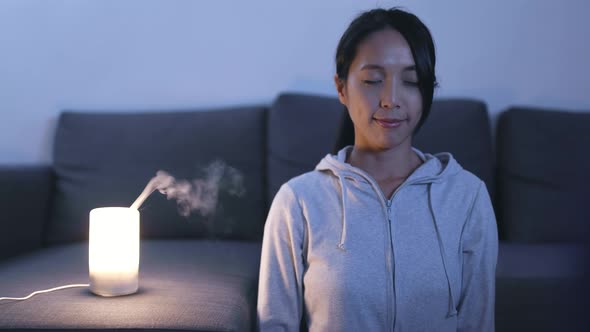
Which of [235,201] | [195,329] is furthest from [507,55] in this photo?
[195,329]

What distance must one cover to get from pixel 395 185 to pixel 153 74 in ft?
4.60

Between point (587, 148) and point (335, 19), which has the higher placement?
point (335, 19)

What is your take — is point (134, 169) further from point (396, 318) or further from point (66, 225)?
point (396, 318)

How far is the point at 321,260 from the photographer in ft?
4.03

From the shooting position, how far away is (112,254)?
4.22 feet

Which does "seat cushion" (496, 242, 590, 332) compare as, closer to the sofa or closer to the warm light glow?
the sofa

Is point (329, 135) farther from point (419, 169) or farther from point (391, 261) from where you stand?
point (391, 261)

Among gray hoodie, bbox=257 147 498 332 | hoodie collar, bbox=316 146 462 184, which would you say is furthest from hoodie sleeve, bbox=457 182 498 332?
hoodie collar, bbox=316 146 462 184

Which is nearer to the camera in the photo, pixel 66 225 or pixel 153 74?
pixel 66 225

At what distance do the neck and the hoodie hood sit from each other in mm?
37

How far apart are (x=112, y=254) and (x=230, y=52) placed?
1287 mm

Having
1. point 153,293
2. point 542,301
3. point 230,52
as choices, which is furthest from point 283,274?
point 230,52

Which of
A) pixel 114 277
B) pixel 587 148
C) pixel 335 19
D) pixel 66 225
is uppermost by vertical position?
pixel 335 19

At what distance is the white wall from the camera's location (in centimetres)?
237
